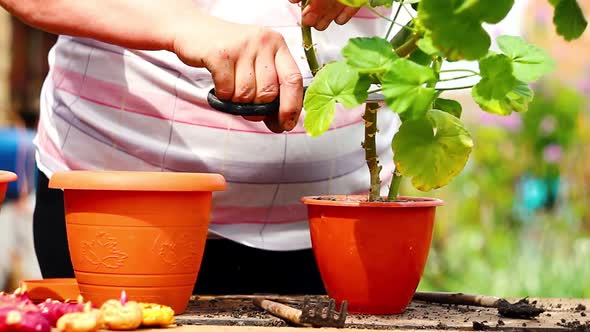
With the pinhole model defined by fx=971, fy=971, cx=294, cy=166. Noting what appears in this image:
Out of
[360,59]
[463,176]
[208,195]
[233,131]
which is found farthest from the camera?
[463,176]

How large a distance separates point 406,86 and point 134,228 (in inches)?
15.0

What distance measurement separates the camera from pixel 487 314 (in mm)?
1348

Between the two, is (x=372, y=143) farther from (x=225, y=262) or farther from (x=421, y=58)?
(x=225, y=262)

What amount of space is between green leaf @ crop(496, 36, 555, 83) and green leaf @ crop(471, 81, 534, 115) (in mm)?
18

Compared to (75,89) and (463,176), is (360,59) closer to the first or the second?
(75,89)

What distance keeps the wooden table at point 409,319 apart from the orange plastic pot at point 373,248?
0.10ft

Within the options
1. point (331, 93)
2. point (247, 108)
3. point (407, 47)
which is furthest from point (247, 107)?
point (407, 47)

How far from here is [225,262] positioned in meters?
1.64

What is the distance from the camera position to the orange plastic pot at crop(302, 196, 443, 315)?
4.23ft

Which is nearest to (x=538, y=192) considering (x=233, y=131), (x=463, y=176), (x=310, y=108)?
(x=463, y=176)

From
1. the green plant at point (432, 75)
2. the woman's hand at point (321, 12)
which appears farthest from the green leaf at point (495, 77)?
the woman's hand at point (321, 12)

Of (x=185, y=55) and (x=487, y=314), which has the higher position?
(x=185, y=55)

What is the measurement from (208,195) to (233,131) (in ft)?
0.93

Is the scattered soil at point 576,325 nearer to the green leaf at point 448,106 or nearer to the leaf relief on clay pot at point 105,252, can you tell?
the green leaf at point 448,106
